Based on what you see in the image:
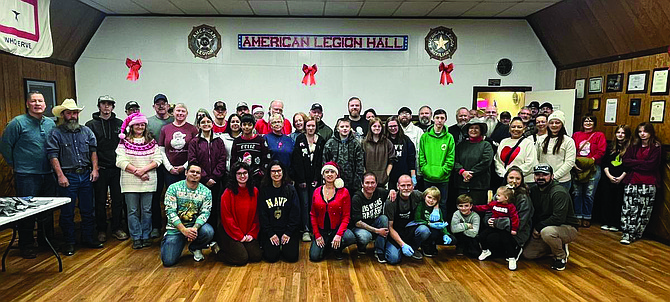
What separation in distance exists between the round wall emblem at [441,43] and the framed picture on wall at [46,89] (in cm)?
Answer: 599

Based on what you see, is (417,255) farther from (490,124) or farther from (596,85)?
(596,85)

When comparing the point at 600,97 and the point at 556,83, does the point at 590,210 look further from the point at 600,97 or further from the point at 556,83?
the point at 556,83

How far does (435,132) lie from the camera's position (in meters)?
4.45

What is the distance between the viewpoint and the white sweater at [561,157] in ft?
14.3

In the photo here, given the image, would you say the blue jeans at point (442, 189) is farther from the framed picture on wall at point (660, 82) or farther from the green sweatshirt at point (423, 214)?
the framed picture on wall at point (660, 82)

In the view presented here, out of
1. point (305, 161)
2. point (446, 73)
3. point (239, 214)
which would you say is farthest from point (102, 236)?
point (446, 73)

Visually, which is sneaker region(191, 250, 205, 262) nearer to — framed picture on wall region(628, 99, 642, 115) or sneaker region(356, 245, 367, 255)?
sneaker region(356, 245, 367, 255)

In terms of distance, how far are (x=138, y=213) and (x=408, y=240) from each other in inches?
112

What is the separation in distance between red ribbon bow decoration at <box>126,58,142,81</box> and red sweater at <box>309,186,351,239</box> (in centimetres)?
455

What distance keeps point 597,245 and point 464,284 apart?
2.14 meters

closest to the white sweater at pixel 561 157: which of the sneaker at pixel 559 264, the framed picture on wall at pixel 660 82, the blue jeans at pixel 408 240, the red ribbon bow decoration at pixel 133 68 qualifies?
the sneaker at pixel 559 264

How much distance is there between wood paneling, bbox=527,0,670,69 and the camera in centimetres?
468

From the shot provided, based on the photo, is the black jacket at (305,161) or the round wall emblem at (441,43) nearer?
the black jacket at (305,161)

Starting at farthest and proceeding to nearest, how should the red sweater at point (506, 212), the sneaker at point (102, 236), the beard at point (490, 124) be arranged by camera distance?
the beard at point (490, 124) → the sneaker at point (102, 236) → the red sweater at point (506, 212)
